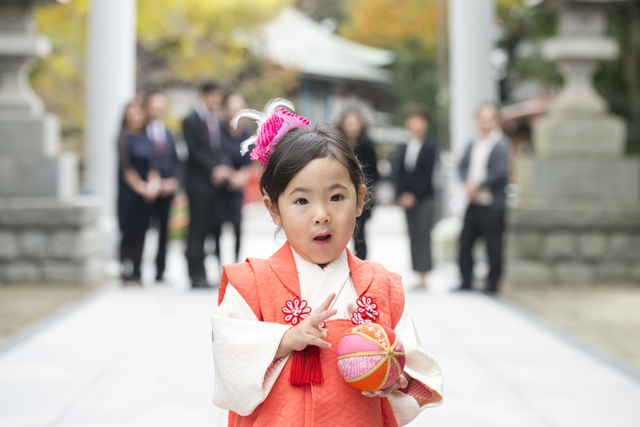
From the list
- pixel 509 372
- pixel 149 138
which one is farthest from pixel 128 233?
pixel 509 372

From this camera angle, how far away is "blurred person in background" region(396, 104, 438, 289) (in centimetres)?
697

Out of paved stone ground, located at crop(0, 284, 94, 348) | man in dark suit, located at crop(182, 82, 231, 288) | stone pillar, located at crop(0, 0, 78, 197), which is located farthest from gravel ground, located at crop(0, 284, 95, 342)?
man in dark suit, located at crop(182, 82, 231, 288)

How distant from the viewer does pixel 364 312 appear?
6.15 feet

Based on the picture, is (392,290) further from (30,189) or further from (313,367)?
(30,189)

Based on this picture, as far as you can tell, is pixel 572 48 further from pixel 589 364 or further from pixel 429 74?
pixel 429 74

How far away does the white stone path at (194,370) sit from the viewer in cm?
351

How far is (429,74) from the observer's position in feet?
77.6

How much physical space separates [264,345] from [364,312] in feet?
0.90

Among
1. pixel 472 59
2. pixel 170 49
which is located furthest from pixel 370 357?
pixel 170 49

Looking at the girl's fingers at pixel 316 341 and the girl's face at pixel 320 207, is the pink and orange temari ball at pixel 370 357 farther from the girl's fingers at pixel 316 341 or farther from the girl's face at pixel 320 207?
the girl's face at pixel 320 207

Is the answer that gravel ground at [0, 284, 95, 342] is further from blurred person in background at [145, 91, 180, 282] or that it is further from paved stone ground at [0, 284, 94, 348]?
blurred person in background at [145, 91, 180, 282]

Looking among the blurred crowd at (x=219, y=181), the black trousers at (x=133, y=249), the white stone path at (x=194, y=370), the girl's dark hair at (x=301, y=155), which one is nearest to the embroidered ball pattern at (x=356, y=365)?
the girl's dark hair at (x=301, y=155)

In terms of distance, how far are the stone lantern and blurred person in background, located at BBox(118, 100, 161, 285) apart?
0.45 metres

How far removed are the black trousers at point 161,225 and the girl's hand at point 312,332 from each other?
18.2ft
